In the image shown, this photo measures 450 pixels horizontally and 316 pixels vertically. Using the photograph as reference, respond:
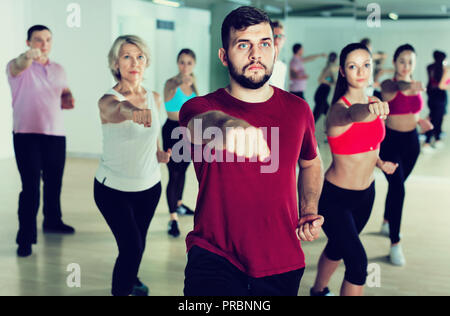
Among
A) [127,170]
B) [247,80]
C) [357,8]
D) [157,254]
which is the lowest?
[157,254]

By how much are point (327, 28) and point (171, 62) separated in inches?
93.2

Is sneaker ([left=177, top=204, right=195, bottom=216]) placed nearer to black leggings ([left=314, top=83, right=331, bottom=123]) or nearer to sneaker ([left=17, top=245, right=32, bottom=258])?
sneaker ([left=17, top=245, right=32, bottom=258])

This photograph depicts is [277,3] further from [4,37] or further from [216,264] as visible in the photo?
[216,264]

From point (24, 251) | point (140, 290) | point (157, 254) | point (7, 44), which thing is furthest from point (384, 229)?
point (7, 44)

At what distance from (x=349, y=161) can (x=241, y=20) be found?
4.53ft

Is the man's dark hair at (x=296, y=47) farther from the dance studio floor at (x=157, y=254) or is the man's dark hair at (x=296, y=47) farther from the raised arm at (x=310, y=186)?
the raised arm at (x=310, y=186)

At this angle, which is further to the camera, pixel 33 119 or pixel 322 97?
pixel 322 97

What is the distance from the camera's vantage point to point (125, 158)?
266 centimetres

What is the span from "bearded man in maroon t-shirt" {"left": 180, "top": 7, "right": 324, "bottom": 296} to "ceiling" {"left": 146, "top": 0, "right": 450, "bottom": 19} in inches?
240

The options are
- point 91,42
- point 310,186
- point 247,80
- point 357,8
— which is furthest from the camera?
point 91,42

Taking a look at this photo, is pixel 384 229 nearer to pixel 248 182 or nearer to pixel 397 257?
pixel 397 257

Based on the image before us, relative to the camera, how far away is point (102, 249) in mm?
4012

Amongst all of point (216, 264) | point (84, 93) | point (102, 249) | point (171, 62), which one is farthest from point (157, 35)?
point (216, 264)

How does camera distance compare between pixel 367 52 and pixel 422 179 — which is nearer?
pixel 367 52
